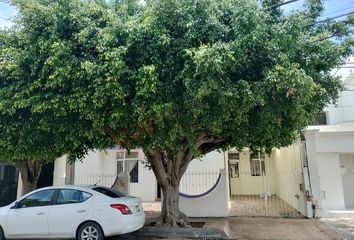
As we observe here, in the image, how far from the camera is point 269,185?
20.8 metres

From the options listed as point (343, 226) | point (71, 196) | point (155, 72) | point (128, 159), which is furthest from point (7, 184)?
point (343, 226)

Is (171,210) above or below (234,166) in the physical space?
below

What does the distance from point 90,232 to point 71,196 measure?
107cm

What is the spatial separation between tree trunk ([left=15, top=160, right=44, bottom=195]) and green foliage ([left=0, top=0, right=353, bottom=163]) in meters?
3.22

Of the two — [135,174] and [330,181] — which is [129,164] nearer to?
[135,174]

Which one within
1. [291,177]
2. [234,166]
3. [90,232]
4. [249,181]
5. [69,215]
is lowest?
[90,232]

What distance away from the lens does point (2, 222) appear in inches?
322

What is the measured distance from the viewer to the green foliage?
7008 millimetres

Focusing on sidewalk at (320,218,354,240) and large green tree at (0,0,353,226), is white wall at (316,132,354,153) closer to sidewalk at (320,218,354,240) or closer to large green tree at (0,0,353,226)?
sidewalk at (320,218,354,240)

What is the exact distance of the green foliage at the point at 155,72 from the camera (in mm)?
7008

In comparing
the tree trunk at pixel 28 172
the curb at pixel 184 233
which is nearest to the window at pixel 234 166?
the curb at pixel 184 233

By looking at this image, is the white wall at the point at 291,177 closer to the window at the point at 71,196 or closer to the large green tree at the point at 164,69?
the large green tree at the point at 164,69

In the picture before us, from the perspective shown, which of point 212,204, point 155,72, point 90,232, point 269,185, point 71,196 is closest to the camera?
point 155,72

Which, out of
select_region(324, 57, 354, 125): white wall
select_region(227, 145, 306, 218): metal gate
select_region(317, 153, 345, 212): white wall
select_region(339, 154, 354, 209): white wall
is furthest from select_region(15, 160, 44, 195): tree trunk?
select_region(324, 57, 354, 125): white wall
